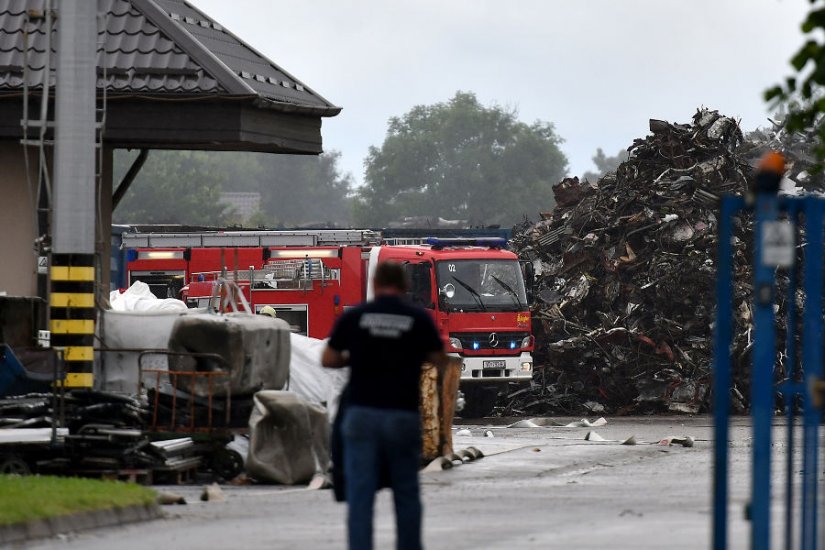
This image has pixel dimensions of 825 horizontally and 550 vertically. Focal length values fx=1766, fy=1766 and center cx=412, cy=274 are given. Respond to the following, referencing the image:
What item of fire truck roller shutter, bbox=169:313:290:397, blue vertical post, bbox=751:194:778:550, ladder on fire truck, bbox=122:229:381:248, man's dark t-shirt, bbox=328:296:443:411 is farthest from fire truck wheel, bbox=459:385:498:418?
blue vertical post, bbox=751:194:778:550

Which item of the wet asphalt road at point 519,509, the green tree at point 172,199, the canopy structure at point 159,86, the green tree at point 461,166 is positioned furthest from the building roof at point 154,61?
the green tree at point 461,166

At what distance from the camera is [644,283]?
1415 inches

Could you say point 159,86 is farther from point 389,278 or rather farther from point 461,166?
→ point 461,166

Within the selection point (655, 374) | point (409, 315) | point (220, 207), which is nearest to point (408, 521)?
point (409, 315)

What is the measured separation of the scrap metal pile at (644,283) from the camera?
114 feet

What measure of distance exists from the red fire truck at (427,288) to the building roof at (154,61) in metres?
6.40

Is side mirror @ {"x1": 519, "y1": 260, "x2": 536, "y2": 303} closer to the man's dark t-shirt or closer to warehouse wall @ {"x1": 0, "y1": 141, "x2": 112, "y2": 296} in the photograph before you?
warehouse wall @ {"x1": 0, "y1": 141, "x2": 112, "y2": 296}

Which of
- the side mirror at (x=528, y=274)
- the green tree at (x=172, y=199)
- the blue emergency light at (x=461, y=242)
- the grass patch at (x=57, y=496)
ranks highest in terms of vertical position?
the green tree at (x=172, y=199)

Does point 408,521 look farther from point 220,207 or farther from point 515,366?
point 220,207

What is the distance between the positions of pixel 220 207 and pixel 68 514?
134 meters

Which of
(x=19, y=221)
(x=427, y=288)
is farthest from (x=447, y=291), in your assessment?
(x=19, y=221)

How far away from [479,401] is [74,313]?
16.1 metres

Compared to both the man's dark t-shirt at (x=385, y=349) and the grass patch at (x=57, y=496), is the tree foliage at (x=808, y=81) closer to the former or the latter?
the man's dark t-shirt at (x=385, y=349)

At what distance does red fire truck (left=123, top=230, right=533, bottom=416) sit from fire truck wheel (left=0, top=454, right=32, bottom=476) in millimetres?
14904
